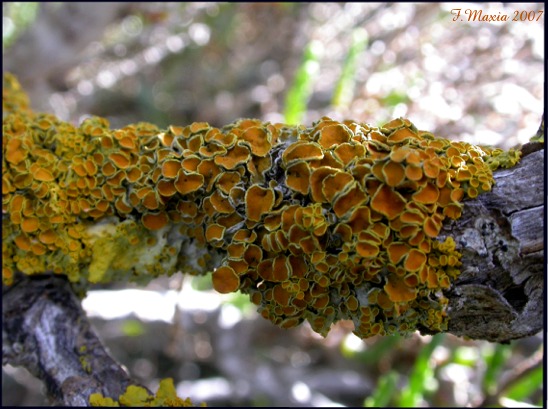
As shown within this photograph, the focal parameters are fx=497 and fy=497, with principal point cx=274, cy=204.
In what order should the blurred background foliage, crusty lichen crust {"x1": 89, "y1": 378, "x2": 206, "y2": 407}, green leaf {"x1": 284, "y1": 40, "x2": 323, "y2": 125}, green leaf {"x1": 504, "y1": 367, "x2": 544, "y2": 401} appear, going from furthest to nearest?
1. green leaf {"x1": 284, "y1": 40, "x2": 323, "y2": 125}
2. the blurred background foliage
3. green leaf {"x1": 504, "y1": 367, "x2": 544, "y2": 401}
4. crusty lichen crust {"x1": 89, "y1": 378, "x2": 206, "y2": 407}

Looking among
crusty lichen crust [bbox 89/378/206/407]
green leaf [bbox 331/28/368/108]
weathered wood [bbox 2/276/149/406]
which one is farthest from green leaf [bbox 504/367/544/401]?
green leaf [bbox 331/28/368/108]

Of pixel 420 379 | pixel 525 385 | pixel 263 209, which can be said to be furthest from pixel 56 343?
pixel 525 385

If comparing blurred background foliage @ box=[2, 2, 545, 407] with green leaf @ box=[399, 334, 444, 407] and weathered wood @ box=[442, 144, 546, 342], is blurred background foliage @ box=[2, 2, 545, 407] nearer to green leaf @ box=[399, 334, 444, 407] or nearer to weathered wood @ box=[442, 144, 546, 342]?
green leaf @ box=[399, 334, 444, 407]

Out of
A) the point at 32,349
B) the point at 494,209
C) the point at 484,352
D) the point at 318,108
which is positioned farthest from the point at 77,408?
the point at 318,108

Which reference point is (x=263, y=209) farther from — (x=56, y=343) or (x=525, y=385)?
(x=525, y=385)

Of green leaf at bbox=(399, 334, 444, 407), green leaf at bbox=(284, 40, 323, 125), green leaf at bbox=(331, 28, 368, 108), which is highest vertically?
green leaf at bbox=(331, 28, 368, 108)
